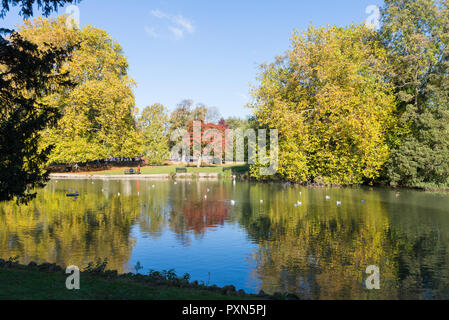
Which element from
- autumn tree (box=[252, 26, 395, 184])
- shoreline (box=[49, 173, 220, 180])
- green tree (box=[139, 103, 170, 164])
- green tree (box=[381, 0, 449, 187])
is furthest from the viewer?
green tree (box=[139, 103, 170, 164])

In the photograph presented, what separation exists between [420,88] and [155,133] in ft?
158

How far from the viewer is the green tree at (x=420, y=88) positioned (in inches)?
1404

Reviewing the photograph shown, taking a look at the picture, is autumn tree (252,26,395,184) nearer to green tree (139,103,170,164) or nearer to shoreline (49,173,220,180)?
shoreline (49,173,220,180)

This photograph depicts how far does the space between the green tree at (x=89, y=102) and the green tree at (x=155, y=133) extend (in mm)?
9266

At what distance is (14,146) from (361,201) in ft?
78.5

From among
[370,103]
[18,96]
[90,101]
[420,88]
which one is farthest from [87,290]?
[90,101]

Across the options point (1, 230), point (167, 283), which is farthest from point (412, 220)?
point (1, 230)

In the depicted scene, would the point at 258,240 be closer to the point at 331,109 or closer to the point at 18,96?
the point at 18,96

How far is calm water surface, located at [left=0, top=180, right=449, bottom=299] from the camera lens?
11102 millimetres

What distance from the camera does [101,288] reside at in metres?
8.38

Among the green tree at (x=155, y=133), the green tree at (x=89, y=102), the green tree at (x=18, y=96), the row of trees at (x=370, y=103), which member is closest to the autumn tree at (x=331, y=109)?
the row of trees at (x=370, y=103)

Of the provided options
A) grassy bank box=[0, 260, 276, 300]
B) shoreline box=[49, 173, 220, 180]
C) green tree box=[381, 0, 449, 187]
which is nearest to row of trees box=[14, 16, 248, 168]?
shoreline box=[49, 173, 220, 180]

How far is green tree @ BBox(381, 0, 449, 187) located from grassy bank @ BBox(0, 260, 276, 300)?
33200 millimetres

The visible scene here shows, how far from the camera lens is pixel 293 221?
20172 millimetres
